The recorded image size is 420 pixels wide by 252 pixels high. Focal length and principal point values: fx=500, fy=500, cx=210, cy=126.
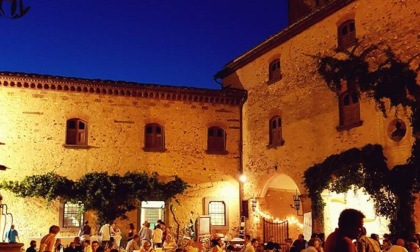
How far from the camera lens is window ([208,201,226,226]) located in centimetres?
2342

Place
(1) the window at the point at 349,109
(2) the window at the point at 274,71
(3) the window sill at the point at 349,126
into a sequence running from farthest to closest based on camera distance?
(2) the window at the point at 274,71 → (1) the window at the point at 349,109 → (3) the window sill at the point at 349,126

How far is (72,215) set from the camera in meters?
21.2

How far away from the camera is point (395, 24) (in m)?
16.4

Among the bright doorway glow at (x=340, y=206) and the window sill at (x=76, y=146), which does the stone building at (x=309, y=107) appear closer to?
the bright doorway glow at (x=340, y=206)

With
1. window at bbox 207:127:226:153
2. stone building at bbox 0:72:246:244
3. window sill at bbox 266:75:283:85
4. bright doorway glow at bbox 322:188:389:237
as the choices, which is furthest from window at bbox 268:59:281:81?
bright doorway glow at bbox 322:188:389:237

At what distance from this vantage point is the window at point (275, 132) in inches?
856

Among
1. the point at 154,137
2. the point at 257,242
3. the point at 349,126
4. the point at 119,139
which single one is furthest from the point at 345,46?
the point at 119,139

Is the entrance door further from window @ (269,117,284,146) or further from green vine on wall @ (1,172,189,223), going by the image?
window @ (269,117,284,146)

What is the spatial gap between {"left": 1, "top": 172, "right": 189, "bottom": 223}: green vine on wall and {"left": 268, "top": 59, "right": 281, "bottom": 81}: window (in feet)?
21.1

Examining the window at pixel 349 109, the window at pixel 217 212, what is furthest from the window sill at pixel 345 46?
the window at pixel 217 212

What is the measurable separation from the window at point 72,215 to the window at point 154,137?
13.4ft

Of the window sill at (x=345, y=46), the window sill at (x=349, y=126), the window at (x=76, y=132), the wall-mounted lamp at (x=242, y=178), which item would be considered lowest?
the wall-mounted lamp at (x=242, y=178)

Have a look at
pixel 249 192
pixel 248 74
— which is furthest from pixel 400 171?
pixel 248 74

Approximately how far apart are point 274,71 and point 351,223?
18.1 m
